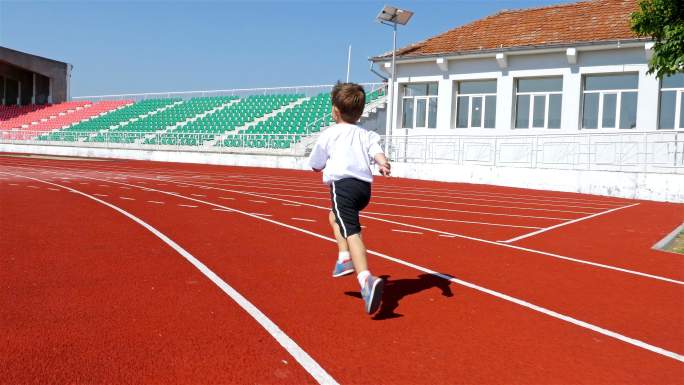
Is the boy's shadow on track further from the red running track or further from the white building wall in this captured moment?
the white building wall

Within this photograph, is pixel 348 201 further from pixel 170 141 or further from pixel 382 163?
pixel 170 141

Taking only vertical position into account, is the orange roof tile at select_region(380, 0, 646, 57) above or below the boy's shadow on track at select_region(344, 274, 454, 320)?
above

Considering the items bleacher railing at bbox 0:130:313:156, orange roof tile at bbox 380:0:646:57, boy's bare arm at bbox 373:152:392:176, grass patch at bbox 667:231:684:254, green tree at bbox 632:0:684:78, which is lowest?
grass patch at bbox 667:231:684:254

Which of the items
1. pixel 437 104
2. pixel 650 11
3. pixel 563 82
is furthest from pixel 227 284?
pixel 437 104

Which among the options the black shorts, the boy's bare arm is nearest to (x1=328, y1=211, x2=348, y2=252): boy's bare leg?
the black shorts

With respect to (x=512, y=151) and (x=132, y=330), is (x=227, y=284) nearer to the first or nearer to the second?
(x=132, y=330)

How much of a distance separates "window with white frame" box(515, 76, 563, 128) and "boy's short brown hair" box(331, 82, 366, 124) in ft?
64.5

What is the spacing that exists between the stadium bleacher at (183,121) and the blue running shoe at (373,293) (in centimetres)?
2384

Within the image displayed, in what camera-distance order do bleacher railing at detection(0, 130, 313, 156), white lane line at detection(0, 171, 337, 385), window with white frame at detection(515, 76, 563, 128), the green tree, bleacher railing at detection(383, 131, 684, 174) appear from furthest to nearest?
bleacher railing at detection(0, 130, 313, 156) < window with white frame at detection(515, 76, 563, 128) < bleacher railing at detection(383, 131, 684, 174) < the green tree < white lane line at detection(0, 171, 337, 385)

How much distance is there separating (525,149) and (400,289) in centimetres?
1618

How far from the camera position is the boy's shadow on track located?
4.36m

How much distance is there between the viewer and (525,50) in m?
22.1

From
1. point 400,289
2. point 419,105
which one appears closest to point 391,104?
point 419,105

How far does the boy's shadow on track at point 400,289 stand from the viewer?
14.3ft
